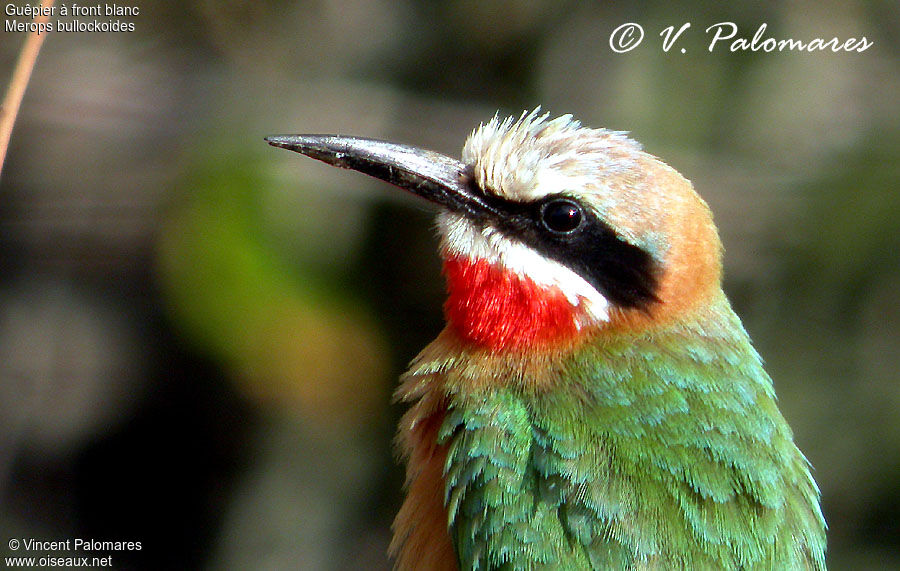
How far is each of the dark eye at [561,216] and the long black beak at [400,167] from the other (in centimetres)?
18

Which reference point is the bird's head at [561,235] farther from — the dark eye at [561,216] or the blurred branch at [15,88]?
the blurred branch at [15,88]

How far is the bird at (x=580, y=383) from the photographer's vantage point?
2416mm

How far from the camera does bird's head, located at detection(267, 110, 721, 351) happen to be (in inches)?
Result: 107

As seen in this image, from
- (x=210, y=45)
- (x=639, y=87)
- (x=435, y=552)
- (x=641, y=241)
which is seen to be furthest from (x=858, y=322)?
(x=210, y=45)

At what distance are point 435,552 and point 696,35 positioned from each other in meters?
3.78

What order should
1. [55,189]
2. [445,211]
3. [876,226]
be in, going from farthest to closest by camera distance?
[55,189] < [876,226] < [445,211]

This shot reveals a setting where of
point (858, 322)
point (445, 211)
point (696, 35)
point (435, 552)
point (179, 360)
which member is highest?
point (696, 35)

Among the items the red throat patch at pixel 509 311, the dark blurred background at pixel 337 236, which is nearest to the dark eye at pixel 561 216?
the red throat patch at pixel 509 311

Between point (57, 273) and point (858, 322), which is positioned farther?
point (57, 273)

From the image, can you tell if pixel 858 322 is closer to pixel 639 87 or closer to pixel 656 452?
pixel 639 87

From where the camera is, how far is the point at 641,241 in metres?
2.69

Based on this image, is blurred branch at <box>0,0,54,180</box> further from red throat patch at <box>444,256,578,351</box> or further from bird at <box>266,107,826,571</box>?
red throat patch at <box>444,256,578,351</box>

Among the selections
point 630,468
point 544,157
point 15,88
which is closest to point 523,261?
point 544,157

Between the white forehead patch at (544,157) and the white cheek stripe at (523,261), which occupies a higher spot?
the white forehead patch at (544,157)
